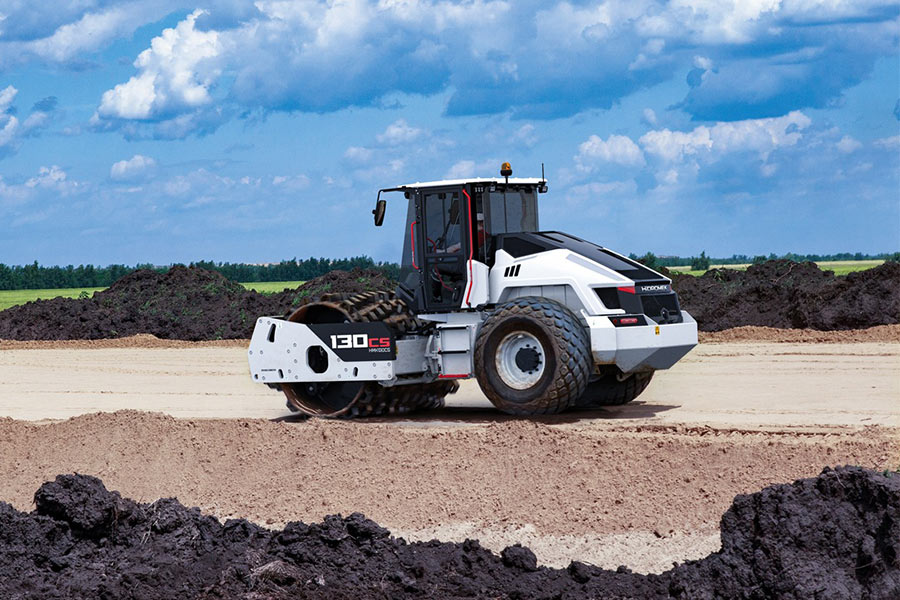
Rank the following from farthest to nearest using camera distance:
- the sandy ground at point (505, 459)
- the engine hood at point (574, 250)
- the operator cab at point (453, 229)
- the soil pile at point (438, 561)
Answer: the operator cab at point (453, 229) → the engine hood at point (574, 250) → the sandy ground at point (505, 459) → the soil pile at point (438, 561)

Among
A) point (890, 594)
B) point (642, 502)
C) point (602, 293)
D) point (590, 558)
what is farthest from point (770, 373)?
point (890, 594)

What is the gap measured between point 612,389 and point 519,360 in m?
1.87

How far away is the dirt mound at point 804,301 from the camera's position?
2378 centimetres

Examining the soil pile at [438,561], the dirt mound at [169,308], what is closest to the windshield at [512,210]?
the soil pile at [438,561]

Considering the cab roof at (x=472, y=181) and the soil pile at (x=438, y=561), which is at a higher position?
the cab roof at (x=472, y=181)

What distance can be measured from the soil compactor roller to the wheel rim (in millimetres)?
17

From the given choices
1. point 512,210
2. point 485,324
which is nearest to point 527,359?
point 485,324

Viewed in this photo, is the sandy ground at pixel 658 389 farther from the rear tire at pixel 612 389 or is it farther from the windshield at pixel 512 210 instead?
the windshield at pixel 512 210

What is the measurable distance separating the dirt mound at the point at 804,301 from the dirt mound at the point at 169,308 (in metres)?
8.69

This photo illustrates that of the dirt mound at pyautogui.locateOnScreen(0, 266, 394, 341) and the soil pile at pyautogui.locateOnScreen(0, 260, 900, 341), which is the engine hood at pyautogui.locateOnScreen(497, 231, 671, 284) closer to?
the soil pile at pyautogui.locateOnScreen(0, 260, 900, 341)

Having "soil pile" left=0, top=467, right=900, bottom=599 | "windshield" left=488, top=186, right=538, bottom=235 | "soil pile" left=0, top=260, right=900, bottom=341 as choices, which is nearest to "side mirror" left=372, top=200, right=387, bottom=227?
"windshield" left=488, top=186, right=538, bottom=235

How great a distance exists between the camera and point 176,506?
7.86 meters

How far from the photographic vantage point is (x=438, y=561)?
6.96 metres

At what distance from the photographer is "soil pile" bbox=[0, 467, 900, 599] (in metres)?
6.34
